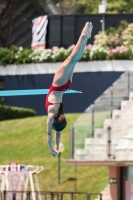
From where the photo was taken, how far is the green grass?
36094mm

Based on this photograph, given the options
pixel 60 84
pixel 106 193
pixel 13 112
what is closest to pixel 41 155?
pixel 106 193

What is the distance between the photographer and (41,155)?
129ft

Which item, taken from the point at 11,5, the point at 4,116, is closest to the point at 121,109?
the point at 4,116

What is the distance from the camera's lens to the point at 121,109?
36969 millimetres

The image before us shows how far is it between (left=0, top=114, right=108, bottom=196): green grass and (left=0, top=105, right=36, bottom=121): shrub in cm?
214

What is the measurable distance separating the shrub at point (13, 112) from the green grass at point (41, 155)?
84.3 inches

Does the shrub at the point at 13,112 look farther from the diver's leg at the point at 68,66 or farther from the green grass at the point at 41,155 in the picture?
the diver's leg at the point at 68,66

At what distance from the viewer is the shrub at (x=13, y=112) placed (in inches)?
1832

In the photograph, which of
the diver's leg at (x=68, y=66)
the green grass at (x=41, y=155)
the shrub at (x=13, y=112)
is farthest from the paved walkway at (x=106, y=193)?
the diver's leg at (x=68, y=66)

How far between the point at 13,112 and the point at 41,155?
7782 millimetres

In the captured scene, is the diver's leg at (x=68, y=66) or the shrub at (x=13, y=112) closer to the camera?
the diver's leg at (x=68, y=66)

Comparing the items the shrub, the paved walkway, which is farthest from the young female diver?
the shrub

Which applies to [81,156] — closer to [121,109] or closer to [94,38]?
[121,109]

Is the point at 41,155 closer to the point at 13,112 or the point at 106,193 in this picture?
the point at 106,193
